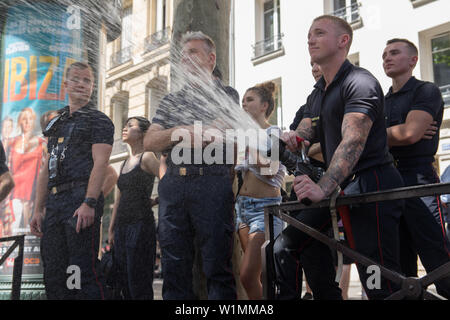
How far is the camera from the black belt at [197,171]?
3209 mm

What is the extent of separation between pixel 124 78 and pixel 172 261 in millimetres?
10669

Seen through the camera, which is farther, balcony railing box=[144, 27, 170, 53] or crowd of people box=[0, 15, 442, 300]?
balcony railing box=[144, 27, 170, 53]

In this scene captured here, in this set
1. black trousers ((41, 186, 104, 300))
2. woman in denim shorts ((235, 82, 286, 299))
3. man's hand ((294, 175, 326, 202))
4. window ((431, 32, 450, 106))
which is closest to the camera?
man's hand ((294, 175, 326, 202))

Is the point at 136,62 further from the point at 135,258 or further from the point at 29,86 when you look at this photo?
the point at 135,258

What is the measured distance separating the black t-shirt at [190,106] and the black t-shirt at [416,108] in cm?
104

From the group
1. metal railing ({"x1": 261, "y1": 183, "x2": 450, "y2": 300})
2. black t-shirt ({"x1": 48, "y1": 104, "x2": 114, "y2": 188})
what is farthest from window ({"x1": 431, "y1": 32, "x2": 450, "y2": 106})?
metal railing ({"x1": 261, "y1": 183, "x2": 450, "y2": 300})

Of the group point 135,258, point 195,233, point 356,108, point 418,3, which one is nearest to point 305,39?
point 418,3

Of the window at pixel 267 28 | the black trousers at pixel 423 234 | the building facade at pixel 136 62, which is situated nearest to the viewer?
the black trousers at pixel 423 234

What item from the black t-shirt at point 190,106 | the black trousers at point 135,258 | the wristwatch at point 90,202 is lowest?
the black trousers at point 135,258

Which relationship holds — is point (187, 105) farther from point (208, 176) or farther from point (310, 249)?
point (310, 249)

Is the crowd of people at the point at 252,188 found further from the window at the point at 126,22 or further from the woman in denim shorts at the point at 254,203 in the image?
the window at the point at 126,22

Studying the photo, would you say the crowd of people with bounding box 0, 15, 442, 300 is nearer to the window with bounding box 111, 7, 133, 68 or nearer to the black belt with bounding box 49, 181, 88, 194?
the black belt with bounding box 49, 181, 88, 194

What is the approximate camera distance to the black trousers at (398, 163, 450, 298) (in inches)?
120

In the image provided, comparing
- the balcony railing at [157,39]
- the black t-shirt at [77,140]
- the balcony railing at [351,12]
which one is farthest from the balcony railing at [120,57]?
the black t-shirt at [77,140]
